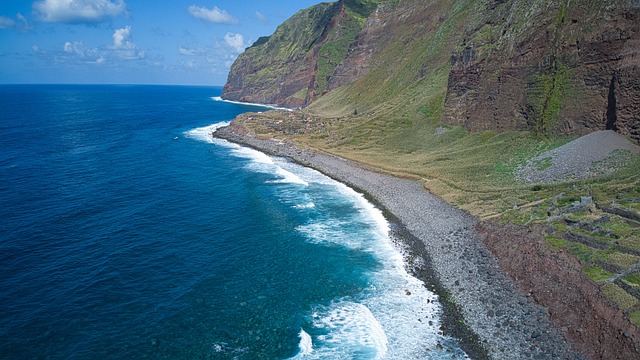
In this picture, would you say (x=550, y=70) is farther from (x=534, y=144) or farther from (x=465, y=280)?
(x=465, y=280)

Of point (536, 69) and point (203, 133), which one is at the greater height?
point (536, 69)

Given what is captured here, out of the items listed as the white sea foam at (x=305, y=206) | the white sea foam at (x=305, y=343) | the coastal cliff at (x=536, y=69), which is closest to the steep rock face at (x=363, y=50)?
the coastal cliff at (x=536, y=69)

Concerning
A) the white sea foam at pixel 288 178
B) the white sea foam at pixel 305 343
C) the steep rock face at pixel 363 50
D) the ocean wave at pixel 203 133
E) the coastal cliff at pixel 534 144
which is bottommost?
the white sea foam at pixel 305 343

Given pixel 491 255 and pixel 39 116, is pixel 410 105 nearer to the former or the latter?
pixel 491 255

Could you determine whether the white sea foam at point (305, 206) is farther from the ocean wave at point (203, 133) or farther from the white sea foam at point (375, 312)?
the ocean wave at point (203, 133)

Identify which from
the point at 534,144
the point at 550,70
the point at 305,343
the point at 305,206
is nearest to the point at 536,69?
the point at 550,70

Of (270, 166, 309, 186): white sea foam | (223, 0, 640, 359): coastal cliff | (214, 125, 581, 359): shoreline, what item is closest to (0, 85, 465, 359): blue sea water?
(270, 166, 309, 186): white sea foam
